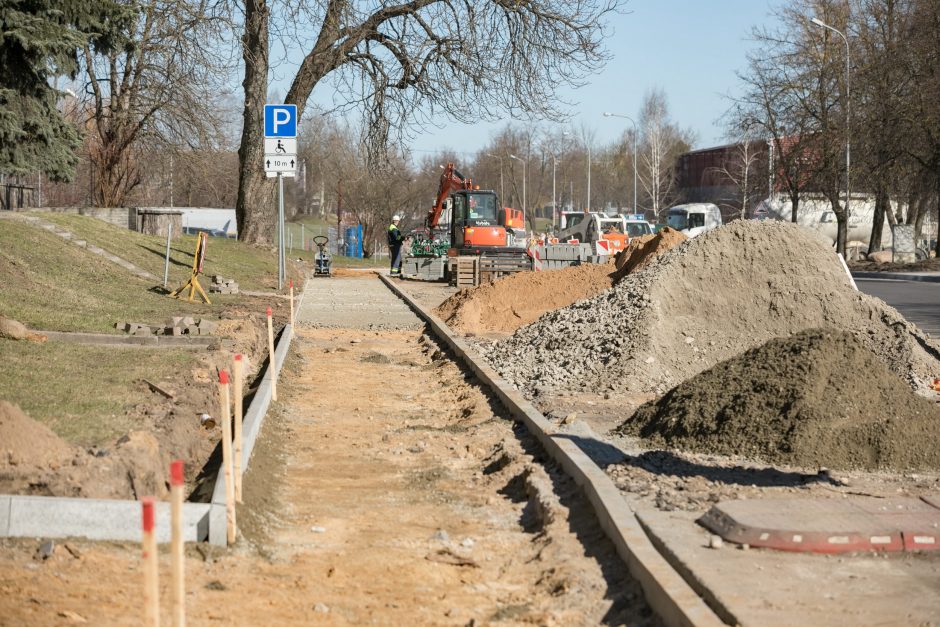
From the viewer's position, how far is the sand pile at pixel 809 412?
840cm

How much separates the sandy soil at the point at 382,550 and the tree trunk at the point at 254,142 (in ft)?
72.2

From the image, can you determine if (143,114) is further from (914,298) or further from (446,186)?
(914,298)

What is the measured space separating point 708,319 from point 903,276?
28.3 meters

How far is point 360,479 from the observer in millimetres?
8570

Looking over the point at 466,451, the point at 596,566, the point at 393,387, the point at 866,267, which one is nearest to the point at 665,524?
the point at 596,566

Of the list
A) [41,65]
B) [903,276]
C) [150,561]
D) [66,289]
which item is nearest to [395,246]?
[903,276]

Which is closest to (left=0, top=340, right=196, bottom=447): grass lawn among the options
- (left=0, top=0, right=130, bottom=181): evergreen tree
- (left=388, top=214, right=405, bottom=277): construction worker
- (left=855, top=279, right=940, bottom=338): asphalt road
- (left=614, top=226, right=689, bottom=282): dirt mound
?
(left=0, top=0, right=130, bottom=181): evergreen tree

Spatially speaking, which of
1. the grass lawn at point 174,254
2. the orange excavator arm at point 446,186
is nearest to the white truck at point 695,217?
the orange excavator arm at point 446,186

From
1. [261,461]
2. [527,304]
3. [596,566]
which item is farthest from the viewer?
[527,304]

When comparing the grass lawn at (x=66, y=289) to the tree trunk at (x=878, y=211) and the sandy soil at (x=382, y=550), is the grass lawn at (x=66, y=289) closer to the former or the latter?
the sandy soil at (x=382, y=550)

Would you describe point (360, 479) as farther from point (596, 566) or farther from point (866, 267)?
point (866, 267)

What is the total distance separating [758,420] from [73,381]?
5.79m

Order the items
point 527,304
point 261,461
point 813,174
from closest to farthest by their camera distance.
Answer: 1. point 261,461
2. point 527,304
3. point 813,174

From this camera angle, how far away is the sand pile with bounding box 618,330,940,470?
8.40 metres
